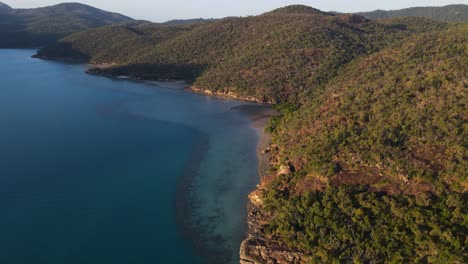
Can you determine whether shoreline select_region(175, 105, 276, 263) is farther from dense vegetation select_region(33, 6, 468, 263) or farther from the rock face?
dense vegetation select_region(33, 6, 468, 263)

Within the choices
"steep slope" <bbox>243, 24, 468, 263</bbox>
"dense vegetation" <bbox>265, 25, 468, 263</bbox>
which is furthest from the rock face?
→ "dense vegetation" <bbox>265, 25, 468, 263</bbox>

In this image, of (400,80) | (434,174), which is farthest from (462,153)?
(400,80)

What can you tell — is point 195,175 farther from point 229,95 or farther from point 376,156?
point 229,95

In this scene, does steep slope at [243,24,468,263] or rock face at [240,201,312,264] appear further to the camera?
rock face at [240,201,312,264]

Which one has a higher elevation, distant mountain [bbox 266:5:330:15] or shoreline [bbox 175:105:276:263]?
distant mountain [bbox 266:5:330:15]

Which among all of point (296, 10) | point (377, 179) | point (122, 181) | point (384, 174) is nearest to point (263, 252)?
point (377, 179)

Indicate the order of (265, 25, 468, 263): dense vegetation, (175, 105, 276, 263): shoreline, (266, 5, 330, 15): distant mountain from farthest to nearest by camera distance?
1. (266, 5, 330, 15): distant mountain
2. (175, 105, 276, 263): shoreline
3. (265, 25, 468, 263): dense vegetation
